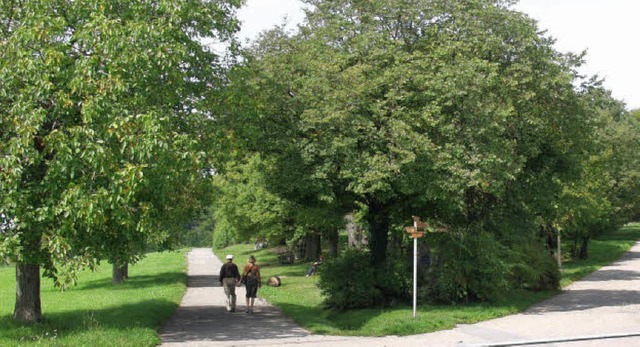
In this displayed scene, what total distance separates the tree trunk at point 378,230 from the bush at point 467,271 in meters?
1.75

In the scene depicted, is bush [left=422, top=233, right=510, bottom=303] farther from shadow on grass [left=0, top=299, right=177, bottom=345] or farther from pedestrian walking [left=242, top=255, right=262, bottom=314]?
shadow on grass [left=0, top=299, right=177, bottom=345]

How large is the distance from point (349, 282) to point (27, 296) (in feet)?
28.1

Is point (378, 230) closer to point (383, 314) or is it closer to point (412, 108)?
point (383, 314)

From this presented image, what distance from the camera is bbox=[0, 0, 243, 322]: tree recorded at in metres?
12.7

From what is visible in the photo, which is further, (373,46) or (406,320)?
(373,46)

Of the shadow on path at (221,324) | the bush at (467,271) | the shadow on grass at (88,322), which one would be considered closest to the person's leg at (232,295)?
the shadow on path at (221,324)

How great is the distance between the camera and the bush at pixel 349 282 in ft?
64.5

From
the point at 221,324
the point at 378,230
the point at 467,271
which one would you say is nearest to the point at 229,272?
the point at 221,324

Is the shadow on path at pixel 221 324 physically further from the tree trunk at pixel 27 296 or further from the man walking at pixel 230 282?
the tree trunk at pixel 27 296

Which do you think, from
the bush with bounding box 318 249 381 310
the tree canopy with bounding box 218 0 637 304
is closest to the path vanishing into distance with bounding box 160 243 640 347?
the bush with bounding box 318 249 381 310

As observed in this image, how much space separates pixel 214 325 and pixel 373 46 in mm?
8860

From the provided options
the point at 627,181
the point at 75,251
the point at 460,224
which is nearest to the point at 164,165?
the point at 75,251

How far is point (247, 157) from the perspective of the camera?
68.6 ft

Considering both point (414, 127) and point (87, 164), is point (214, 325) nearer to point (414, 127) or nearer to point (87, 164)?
point (87, 164)
